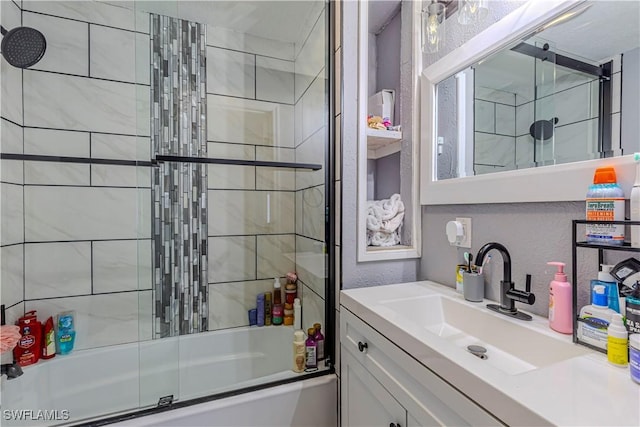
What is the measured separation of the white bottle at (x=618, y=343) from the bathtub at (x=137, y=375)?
41.3 inches

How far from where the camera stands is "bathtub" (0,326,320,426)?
1152 mm

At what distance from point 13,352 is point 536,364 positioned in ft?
6.67

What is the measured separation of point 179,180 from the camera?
4.88ft

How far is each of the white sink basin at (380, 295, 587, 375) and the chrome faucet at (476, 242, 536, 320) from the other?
35mm

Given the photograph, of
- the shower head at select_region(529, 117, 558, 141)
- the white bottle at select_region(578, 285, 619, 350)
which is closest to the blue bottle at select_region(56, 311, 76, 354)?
the white bottle at select_region(578, 285, 619, 350)

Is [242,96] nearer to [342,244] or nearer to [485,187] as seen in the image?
[342,244]

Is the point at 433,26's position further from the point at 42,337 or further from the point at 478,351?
the point at 42,337

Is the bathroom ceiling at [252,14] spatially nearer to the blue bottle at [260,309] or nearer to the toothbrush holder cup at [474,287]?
the toothbrush holder cup at [474,287]

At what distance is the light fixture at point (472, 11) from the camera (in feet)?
3.35

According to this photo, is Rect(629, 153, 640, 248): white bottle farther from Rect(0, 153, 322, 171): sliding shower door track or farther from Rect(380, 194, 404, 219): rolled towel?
Rect(0, 153, 322, 171): sliding shower door track

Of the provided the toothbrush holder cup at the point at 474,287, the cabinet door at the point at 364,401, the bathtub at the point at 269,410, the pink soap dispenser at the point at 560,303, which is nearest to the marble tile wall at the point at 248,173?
the bathtub at the point at 269,410

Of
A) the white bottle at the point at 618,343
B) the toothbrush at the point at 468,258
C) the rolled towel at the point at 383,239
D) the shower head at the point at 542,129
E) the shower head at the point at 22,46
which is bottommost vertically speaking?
the white bottle at the point at 618,343

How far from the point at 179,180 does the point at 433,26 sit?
1.38 m

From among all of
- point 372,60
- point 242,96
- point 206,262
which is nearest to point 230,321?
point 206,262
